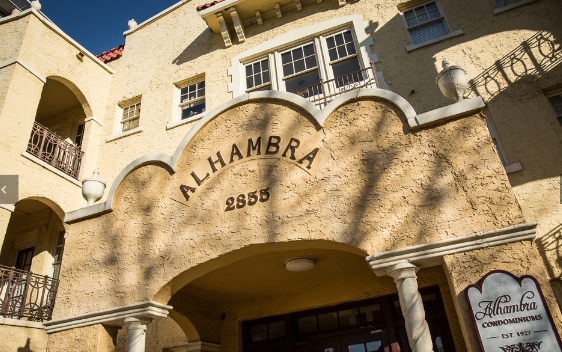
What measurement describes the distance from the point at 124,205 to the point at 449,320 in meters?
5.39

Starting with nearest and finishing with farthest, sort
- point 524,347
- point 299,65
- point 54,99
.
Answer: point 524,347, point 299,65, point 54,99

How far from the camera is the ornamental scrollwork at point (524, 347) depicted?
12.5ft

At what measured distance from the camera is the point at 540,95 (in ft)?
25.3

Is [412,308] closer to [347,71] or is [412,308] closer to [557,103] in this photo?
[557,103]

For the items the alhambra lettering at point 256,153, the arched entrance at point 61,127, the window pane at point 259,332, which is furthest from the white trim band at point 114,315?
the arched entrance at point 61,127

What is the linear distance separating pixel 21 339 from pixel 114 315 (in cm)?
464

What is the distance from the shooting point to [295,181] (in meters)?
5.42

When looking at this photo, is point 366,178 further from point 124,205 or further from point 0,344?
point 0,344

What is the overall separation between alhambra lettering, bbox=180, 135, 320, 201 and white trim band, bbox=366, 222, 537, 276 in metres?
1.58

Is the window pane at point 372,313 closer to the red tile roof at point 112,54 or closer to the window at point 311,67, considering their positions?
the window at point 311,67

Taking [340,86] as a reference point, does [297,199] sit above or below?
below

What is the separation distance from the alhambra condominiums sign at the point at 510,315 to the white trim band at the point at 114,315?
12.7ft

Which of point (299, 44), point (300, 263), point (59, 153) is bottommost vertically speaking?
point (300, 263)

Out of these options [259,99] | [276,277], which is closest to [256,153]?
[259,99]
